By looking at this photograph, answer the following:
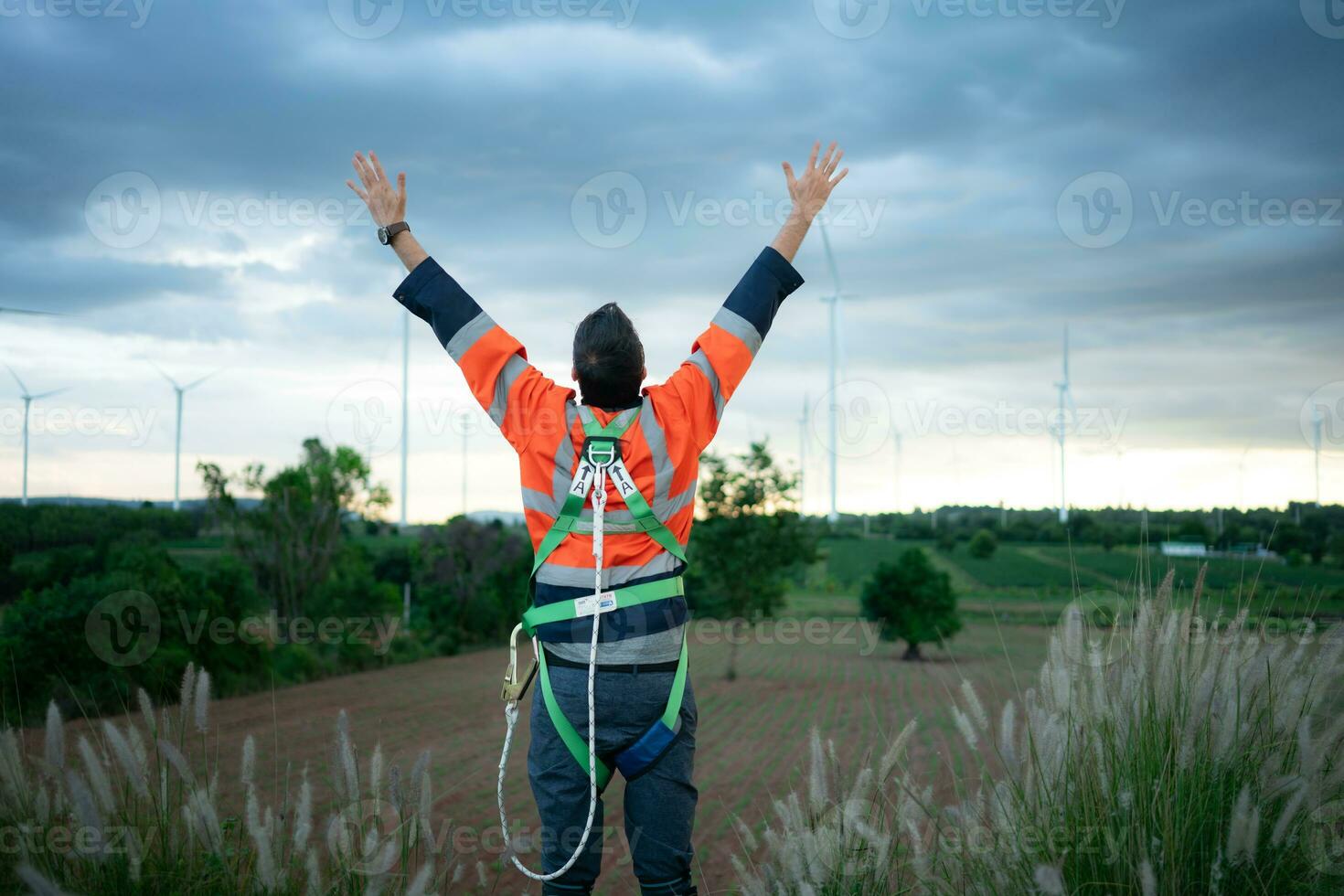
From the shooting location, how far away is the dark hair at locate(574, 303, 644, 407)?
3.45 m

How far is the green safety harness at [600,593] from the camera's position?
3340 mm

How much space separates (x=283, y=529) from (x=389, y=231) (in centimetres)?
2293

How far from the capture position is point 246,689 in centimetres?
1978

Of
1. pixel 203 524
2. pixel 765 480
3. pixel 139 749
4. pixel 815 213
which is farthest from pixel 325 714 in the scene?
pixel 815 213

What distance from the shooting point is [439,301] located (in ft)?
11.7

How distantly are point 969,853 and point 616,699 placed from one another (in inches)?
48.8

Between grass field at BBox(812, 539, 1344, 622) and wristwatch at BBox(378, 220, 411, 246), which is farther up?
wristwatch at BBox(378, 220, 411, 246)

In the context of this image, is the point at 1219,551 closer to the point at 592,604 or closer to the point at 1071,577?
the point at 1071,577

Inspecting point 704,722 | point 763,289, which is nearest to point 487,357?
point 763,289

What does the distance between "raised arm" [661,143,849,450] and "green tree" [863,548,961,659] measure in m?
24.4

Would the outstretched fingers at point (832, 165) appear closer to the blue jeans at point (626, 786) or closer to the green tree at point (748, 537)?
the blue jeans at point (626, 786)

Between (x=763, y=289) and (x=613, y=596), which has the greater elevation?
(x=763, y=289)

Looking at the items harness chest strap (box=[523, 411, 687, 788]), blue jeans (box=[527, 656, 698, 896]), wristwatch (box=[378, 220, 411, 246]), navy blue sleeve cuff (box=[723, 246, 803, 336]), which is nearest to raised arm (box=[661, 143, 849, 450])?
navy blue sleeve cuff (box=[723, 246, 803, 336])

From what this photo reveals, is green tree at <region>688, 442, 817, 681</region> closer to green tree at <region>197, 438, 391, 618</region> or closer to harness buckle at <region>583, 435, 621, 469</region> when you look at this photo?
green tree at <region>197, 438, 391, 618</region>
